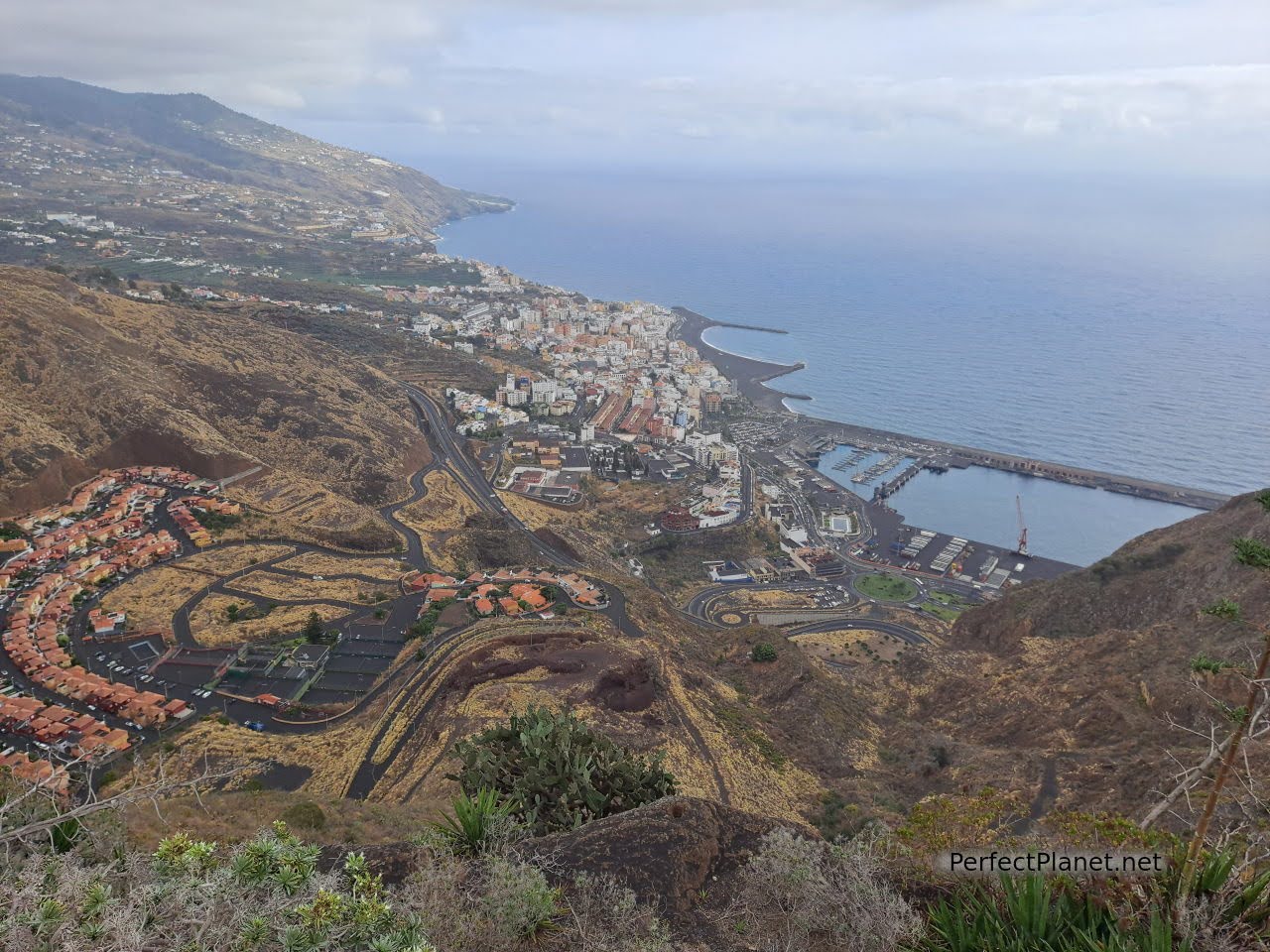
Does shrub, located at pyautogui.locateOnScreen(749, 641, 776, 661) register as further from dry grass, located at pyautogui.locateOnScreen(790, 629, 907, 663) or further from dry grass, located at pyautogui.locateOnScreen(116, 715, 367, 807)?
dry grass, located at pyautogui.locateOnScreen(116, 715, 367, 807)

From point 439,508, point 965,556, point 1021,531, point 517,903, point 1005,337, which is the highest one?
point 1005,337

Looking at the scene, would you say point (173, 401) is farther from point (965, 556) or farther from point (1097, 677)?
point (965, 556)

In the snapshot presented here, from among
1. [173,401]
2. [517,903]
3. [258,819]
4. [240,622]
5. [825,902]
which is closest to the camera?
[517,903]

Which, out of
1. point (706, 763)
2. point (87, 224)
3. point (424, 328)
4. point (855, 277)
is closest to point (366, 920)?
point (706, 763)

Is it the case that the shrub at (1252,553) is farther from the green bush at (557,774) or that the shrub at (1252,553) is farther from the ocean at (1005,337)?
the ocean at (1005,337)

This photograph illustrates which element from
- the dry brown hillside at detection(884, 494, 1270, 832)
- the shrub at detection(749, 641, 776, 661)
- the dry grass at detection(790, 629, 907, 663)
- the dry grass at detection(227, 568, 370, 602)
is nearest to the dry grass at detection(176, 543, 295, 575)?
the dry grass at detection(227, 568, 370, 602)

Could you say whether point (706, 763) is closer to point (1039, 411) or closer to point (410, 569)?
point (410, 569)

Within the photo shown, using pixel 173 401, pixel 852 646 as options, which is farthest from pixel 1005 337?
pixel 173 401
